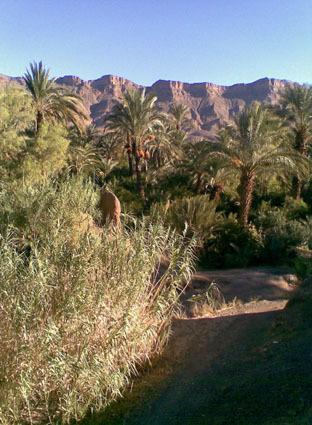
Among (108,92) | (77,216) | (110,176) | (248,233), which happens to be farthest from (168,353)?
(108,92)

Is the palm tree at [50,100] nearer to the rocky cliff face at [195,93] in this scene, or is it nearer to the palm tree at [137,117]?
the palm tree at [137,117]

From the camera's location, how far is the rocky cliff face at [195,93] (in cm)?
13112

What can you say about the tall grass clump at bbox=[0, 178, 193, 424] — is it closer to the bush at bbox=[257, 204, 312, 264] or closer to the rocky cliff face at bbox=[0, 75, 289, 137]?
the bush at bbox=[257, 204, 312, 264]

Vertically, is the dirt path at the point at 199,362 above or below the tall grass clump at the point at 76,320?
below

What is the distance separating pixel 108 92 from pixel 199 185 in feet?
397

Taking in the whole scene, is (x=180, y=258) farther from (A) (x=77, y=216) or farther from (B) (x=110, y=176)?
(B) (x=110, y=176)

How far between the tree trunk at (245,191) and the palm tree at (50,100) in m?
8.49

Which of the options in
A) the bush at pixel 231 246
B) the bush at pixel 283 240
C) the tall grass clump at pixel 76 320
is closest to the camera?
the tall grass clump at pixel 76 320

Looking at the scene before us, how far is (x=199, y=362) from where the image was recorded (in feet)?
29.1

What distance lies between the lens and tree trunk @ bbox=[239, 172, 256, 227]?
2116 centimetres

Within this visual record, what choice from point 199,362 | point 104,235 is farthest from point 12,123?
point 199,362

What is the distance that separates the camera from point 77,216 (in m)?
12.8

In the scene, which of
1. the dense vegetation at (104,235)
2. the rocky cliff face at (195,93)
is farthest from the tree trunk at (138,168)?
the rocky cliff face at (195,93)

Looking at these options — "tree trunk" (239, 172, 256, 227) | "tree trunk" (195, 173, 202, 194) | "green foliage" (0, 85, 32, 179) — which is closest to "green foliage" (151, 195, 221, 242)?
"tree trunk" (239, 172, 256, 227)
